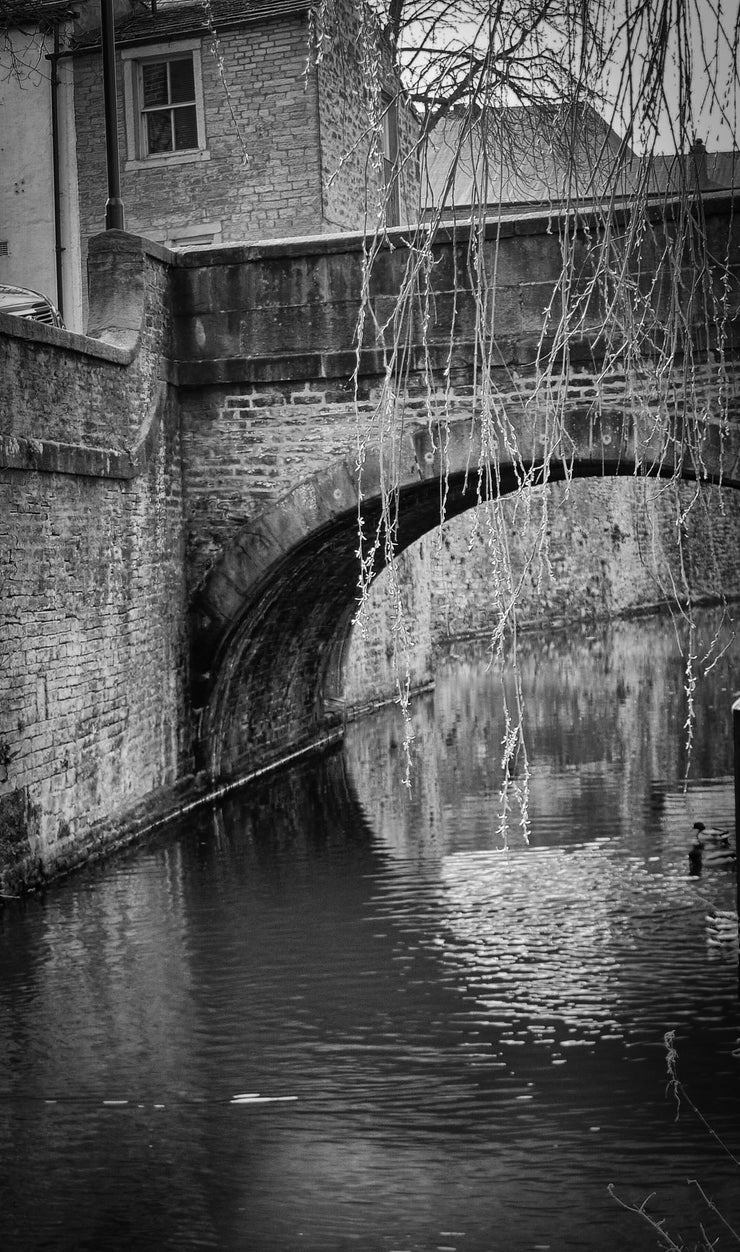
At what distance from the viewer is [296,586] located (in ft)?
36.5

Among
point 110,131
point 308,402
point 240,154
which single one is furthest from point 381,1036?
point 240,154

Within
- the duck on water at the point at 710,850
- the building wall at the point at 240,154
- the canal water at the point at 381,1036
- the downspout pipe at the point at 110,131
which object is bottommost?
the canal water at the point at 381,1036

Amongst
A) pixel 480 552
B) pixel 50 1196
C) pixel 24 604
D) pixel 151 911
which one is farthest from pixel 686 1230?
pixel 480 552

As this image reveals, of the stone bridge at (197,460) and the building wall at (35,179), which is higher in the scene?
the building wall at (35,179)

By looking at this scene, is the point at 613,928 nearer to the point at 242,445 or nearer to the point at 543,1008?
the point at 543,1008

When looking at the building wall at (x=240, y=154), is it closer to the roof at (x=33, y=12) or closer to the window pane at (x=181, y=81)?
the window pane at (x=181, y=81)

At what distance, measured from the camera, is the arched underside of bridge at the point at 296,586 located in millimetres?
9305

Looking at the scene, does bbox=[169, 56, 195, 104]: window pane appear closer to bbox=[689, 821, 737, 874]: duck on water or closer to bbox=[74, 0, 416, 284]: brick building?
bbox=[74, 0, 416, 284]: brick building

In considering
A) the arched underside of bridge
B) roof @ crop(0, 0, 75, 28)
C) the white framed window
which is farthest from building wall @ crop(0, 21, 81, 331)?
the arched underside of bridge

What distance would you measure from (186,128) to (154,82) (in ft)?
2.20

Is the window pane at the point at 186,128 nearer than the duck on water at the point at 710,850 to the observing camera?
No

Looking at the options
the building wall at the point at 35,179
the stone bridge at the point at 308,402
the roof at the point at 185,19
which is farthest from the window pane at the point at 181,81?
the stone bridge at the point at 308,402

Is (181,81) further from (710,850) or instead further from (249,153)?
(710,850)

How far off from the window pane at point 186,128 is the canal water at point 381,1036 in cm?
920
